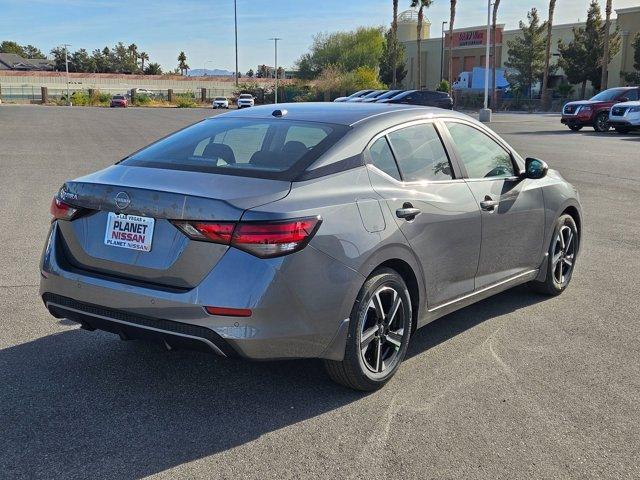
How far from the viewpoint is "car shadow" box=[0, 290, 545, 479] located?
3.37 m

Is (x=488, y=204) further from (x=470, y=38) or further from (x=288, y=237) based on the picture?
(x=470, y=38)

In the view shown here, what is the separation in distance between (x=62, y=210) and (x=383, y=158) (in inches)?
75.3

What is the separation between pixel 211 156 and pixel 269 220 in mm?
1046

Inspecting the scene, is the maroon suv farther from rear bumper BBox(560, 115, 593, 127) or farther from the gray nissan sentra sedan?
the gray nissan sentra sedan

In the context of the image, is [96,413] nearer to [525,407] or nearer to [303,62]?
[525,407]

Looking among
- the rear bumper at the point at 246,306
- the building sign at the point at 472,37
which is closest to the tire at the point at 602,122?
the rear bumper at the point at 246,306

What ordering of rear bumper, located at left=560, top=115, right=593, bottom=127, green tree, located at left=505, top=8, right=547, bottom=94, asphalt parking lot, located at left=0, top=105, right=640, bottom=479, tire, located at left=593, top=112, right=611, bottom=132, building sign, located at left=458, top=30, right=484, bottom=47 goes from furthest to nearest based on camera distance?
1. building sign, located at left=458, top=30, right=484, bottom=47
2. green tree, located at left=505, top=8, right=547, bottom=94
3. rear bumper, located at left=560, top=115, right=593, bottom=127
4. tire, located at left=593, top=112, right=611, bottom=132
5. asphalt parking lot, located at left=0, top=105, right=640, bottom=479

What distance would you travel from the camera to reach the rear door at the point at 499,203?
5000 millimetres

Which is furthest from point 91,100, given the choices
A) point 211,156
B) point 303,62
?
point 211,156

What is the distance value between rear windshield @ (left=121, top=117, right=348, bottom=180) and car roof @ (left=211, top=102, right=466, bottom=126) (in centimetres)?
10

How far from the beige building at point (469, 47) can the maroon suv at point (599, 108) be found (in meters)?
37.4

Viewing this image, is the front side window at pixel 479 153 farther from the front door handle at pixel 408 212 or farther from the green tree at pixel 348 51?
the green tree at pixel 348 51

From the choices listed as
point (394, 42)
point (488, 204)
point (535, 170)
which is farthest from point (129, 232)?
point (394, 42)

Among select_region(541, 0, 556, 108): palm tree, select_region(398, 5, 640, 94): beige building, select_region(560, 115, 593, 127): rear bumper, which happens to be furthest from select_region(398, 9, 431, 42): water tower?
select_region(560, 115, 593, 127): rear bumper
